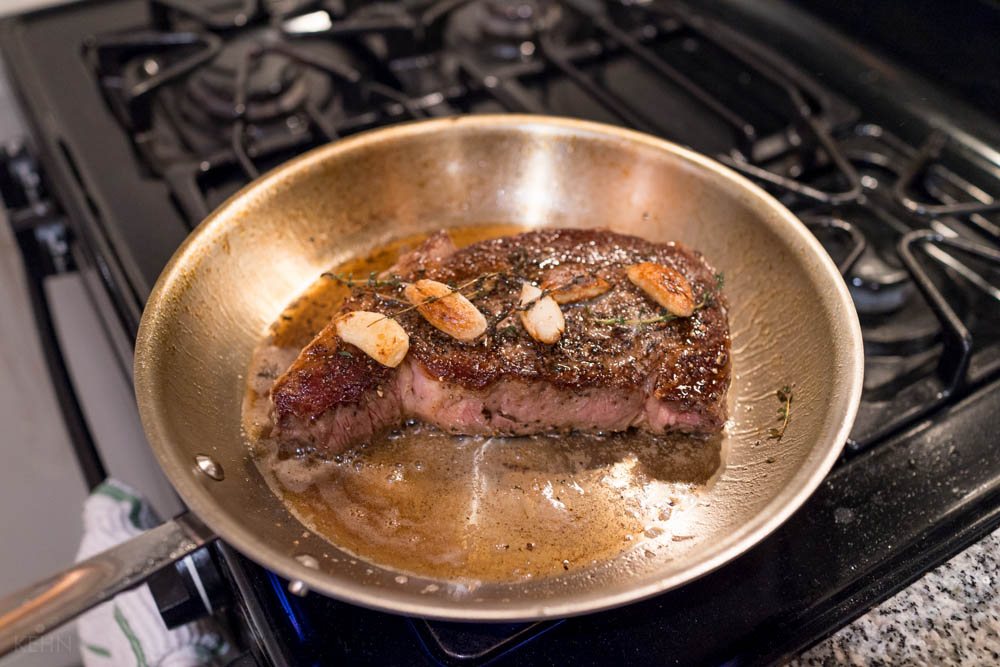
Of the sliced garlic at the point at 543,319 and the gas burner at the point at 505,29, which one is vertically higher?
the gas burner at the point at 505,29

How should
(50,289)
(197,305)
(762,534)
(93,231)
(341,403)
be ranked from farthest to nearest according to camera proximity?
(50,289) → (93,231) → (197,305) → (341,403) → (762,534)

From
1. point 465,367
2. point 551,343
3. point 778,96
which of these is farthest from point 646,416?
point 778,96

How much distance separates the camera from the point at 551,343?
1.25 meters

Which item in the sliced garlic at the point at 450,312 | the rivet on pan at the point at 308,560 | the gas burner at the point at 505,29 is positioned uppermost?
the gas burner at the point at 505,29

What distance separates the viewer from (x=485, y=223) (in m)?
1.64

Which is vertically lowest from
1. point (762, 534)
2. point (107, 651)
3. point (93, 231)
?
point (107, 651)

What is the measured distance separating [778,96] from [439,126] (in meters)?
0.96

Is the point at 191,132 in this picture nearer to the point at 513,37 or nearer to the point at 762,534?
the point at 513,37

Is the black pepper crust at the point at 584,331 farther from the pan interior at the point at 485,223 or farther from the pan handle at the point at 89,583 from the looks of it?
the pan handle at the point at 89,583

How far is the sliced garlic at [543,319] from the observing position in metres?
1.24

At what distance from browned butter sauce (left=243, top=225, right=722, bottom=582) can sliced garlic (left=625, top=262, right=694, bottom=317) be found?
0.24 m

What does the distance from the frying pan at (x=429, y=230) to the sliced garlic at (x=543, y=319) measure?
1.20 feet

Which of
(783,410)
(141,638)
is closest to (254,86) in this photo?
(141,638)

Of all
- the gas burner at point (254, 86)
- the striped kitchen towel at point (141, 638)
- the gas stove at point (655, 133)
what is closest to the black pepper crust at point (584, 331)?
the gas stove at point (655, 133)
